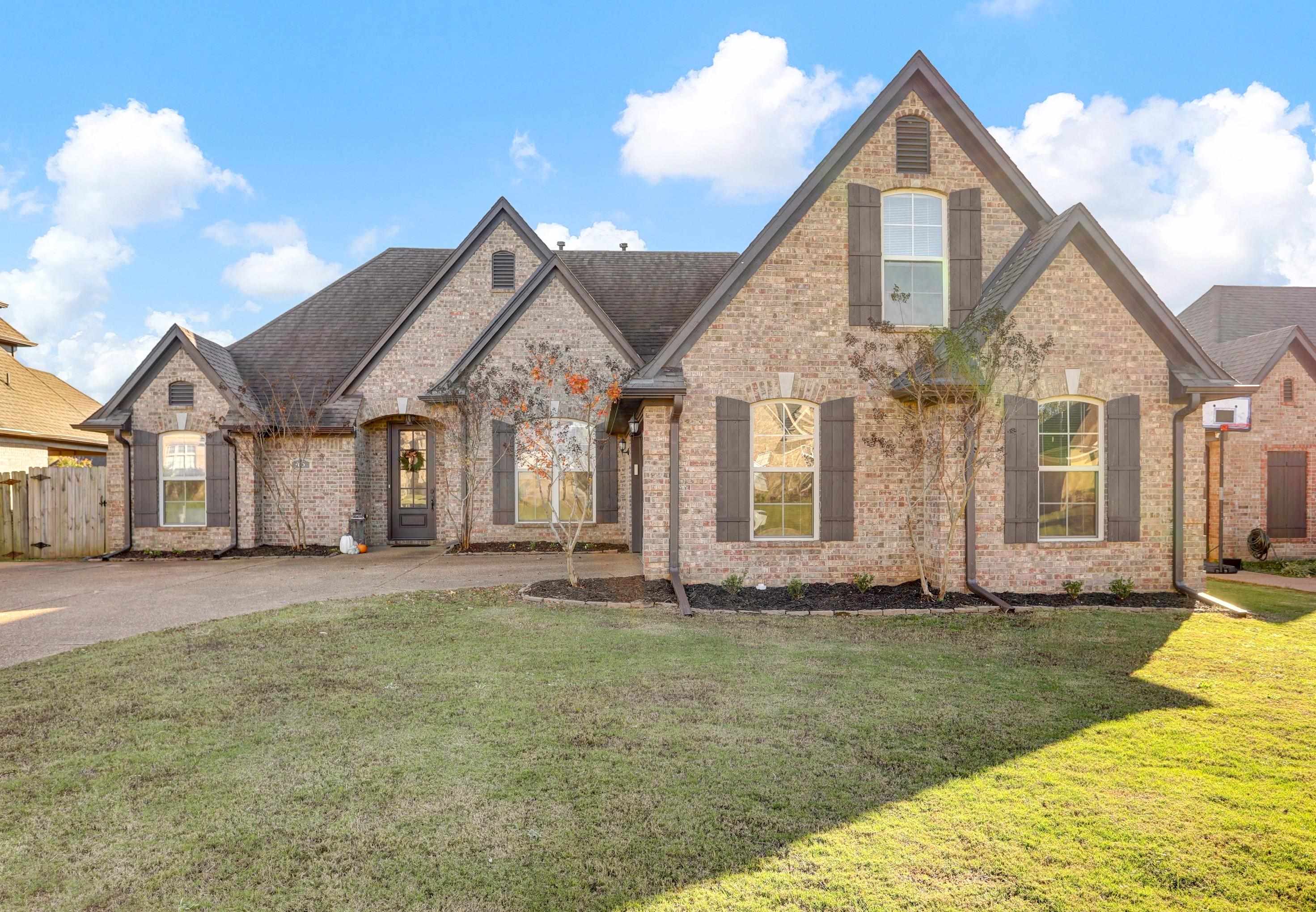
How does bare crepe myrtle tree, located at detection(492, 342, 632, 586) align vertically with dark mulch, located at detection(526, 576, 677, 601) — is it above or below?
above

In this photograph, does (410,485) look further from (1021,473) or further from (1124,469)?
(1124,469)

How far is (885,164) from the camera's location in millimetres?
9305

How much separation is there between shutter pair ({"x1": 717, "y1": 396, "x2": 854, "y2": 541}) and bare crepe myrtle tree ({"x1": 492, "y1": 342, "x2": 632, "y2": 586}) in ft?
12.7

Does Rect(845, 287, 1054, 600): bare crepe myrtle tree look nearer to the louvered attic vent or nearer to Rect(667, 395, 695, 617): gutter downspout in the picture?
the louvered attic vent

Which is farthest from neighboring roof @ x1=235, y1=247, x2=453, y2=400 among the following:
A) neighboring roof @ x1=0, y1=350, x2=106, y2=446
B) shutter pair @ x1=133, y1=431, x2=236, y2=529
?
neighboring roof @ x1=0, y1=350, x2=106, y2=446

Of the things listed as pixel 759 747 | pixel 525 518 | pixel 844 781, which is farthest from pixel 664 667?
pixel 525 518

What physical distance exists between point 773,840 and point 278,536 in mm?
14345

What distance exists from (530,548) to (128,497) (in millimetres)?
8256

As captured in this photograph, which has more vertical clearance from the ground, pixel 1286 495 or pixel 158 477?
pixel 158 477

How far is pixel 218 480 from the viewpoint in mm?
13922

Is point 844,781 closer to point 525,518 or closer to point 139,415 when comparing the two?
point 525,518

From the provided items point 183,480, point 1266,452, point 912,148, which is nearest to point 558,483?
point 183,480

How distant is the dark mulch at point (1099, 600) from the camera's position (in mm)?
8336

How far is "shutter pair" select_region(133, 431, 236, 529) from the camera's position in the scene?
13906mm
